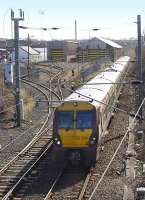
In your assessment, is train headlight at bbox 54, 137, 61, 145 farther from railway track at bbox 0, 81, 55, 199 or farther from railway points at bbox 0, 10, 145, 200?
railway track at bbox 0, 81, 55, 199

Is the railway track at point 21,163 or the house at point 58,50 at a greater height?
the house at point 58,50

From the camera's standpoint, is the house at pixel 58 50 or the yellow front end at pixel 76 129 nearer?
the yellow front end at pixel 76 129

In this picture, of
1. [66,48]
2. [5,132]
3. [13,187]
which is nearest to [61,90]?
[5,132]

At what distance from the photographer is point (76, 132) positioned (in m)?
17.2

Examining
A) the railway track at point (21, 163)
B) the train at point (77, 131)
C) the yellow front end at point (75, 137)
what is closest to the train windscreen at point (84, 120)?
the train at point (77, 131)

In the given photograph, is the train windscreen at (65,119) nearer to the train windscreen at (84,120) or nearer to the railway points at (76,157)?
the railway points at (76,157)

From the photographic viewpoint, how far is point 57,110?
17.5m

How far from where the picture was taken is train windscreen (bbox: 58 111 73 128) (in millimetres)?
17375

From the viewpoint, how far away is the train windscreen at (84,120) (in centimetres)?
1733

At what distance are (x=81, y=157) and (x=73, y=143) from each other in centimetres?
55

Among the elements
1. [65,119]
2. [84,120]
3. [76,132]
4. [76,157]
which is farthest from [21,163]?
[84,120]

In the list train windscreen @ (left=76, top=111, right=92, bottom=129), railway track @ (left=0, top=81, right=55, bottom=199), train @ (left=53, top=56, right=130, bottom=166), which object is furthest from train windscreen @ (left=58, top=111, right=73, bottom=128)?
railway track @ (left=0, top=81, right=55, bottom=199)

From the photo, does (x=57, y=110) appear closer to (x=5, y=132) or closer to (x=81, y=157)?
(x=81, y=157)

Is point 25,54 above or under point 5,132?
above
